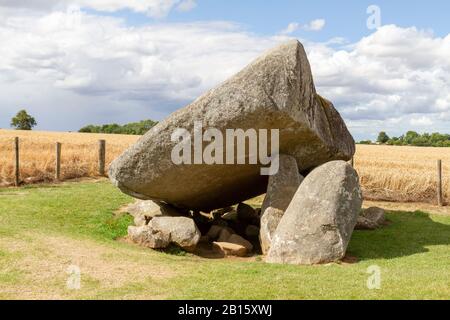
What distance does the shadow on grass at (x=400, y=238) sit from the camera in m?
12.9

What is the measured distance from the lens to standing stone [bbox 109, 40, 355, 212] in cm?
1220

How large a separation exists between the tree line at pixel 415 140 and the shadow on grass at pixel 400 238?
68.0m

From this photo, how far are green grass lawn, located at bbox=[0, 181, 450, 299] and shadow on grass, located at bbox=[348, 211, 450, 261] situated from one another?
0.08 ft

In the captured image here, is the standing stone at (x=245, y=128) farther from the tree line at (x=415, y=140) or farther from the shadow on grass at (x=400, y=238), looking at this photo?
the tree line at (x=415, y=140)

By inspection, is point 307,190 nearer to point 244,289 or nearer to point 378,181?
point 244,289

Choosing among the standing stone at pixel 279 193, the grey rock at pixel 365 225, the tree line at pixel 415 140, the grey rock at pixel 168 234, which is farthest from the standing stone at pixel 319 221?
the tree line at pixel 415 140

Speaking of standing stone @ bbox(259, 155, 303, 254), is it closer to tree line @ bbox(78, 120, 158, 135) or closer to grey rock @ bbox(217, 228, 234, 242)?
grey rock @ bbox(217, 228, 234, 242)

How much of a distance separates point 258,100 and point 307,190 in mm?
2288

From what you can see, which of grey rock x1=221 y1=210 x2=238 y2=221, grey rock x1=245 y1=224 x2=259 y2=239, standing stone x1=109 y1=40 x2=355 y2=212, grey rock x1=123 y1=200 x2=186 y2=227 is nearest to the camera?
standing stone x1=109 y1=40 x2=355 y2=212

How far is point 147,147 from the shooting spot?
12875 mm

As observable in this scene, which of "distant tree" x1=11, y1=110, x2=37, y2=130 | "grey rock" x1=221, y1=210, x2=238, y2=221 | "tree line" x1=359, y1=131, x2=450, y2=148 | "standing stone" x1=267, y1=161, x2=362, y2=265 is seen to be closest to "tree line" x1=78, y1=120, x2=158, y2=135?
"distant tree" x1=11, y1=110, x2=37, y2=130

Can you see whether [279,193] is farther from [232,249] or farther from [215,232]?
[215,232]

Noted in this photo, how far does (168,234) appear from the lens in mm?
12992
